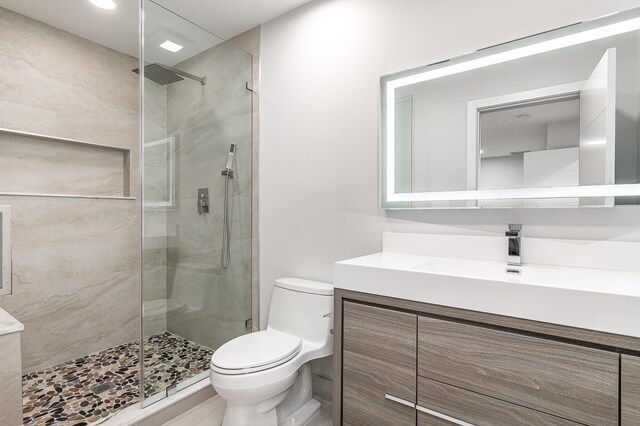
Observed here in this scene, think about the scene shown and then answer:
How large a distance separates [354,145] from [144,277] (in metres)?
1.41

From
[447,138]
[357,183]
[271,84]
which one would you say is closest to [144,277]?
[357,183]

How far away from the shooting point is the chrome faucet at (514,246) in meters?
1.37

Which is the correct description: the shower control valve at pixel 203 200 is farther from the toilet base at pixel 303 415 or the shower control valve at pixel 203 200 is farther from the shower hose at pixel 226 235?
the toilet base at pixel 303 415

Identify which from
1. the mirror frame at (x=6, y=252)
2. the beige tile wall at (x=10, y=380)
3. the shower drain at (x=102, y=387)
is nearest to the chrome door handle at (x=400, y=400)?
the beige tile wall at (x=10, y=380)

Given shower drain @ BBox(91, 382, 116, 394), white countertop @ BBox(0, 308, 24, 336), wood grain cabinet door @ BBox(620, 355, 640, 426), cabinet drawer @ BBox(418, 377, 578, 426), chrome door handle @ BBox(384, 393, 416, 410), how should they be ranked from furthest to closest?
shower drain @ BBox(91, 382, 116, 394)
white countertop @ BBox(0, 308, 24, 336)
chrome door handle @ BBox(384, 393, 416, 410)
cabinet drawer @ BBox(418, 377, 578, 426)
wood grain cabinet door @ BBox(620, 355, 640, 426)

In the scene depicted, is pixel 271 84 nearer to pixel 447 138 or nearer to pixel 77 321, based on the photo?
pixel 447 138

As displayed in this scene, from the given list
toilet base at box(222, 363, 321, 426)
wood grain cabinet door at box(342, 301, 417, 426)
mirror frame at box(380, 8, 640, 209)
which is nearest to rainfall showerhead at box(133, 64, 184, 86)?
mirror frame at box(380, 8, 640, 209)

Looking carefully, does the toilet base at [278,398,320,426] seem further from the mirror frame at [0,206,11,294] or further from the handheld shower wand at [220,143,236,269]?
the mirror frame at [0,206,11,294]

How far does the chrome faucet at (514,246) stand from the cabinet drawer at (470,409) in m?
0.57

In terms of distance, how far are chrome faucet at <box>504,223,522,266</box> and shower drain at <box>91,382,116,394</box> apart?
239 cm

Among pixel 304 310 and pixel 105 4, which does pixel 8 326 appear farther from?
pixel 105 4

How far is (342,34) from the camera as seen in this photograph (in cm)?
194

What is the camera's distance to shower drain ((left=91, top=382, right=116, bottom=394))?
1.98 metres

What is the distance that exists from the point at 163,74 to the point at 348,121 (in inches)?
44.5
